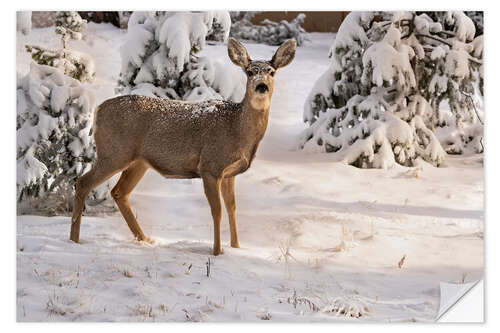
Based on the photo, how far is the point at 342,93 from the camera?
573 cm

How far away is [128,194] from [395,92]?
2.63m

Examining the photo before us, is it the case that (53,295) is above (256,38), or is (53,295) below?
below

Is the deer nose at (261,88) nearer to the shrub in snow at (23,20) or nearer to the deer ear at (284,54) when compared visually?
the deer ear at (284,54)

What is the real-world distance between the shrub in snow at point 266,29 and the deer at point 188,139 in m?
0.44

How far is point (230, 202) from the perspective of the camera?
4344mm

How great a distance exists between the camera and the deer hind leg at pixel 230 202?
434 cm

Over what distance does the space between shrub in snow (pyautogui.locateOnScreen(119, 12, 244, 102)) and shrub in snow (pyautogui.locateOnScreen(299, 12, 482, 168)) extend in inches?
33.0

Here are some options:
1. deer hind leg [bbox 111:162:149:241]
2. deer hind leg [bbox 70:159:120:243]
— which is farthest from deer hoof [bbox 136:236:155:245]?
deer hind leg [bbox 70:159:120:243]

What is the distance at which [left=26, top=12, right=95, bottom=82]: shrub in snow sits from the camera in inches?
185

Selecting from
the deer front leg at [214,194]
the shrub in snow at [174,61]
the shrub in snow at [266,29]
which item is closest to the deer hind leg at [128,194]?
the deer front leg at [214,194]

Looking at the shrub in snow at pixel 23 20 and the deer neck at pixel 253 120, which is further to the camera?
the shrub in snow at pixel 23 20
